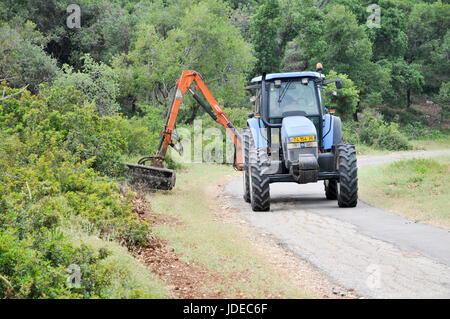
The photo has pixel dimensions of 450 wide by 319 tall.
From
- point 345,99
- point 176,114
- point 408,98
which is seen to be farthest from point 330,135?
point 408,98

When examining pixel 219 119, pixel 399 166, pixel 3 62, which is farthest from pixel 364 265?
pixel 3 62

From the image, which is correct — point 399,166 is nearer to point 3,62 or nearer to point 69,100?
point 69,100

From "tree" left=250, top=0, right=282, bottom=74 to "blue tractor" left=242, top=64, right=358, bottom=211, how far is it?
36316 mm

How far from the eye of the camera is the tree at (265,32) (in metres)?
49.4

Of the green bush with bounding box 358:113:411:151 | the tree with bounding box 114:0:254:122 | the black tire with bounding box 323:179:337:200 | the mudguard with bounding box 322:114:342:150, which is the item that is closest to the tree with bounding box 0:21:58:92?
the tree with bounding box 114:0:254:122

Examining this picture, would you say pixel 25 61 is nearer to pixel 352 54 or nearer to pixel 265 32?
pixel 265 32

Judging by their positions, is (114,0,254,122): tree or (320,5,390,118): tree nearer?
(114,0,254,122): tree

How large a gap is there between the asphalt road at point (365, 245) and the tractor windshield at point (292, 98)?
7.79 feet

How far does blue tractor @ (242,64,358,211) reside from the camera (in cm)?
1218

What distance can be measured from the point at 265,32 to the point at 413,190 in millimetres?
38194

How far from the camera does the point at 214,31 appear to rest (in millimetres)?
33750

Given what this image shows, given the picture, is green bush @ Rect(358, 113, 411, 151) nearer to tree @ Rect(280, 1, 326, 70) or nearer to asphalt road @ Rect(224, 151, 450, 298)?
tree @ Rect(280, 1, 326, 70)

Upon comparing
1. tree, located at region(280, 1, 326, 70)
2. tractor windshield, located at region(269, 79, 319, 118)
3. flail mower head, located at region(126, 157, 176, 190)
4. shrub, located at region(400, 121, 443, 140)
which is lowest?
shrub, located at region(400, 121, 443, 140)

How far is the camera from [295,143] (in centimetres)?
1227
